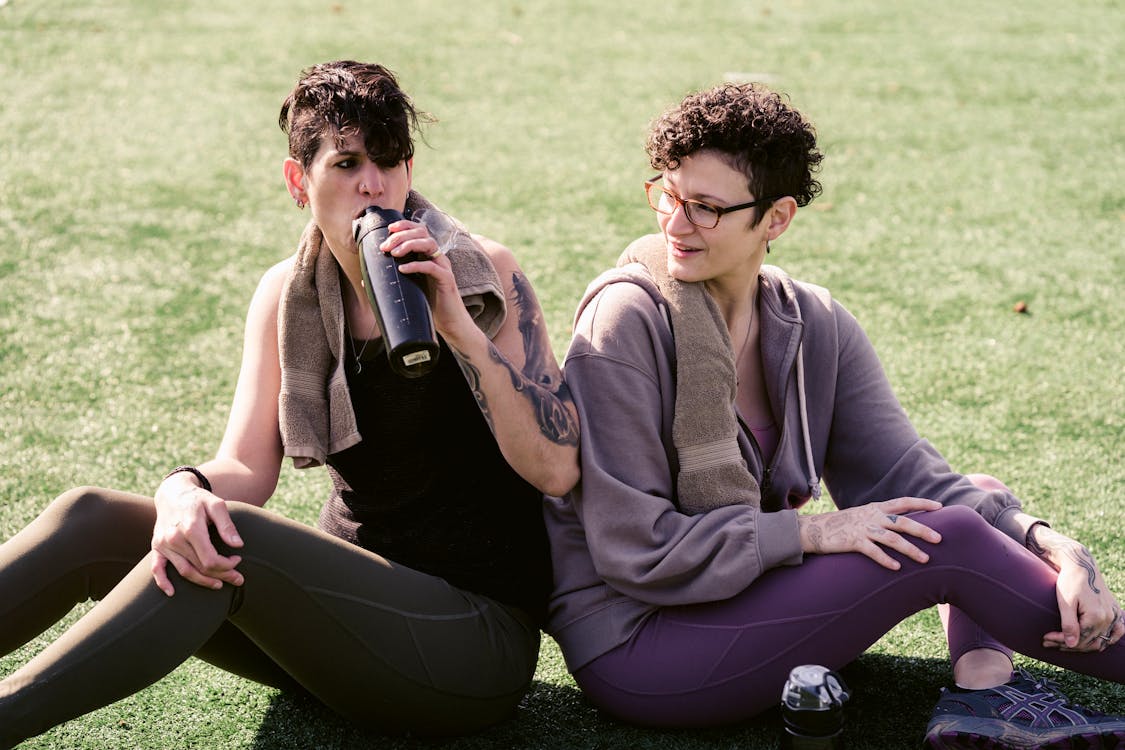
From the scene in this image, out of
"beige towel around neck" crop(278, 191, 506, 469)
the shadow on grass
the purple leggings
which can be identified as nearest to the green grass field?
the shadow on grass

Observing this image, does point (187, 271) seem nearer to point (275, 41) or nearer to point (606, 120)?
point (606, 120)

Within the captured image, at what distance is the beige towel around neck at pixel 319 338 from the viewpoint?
9.20ft

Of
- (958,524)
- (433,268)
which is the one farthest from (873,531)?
(433,268)

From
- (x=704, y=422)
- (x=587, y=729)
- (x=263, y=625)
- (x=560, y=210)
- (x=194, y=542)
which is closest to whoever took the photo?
(x=194, y=542)

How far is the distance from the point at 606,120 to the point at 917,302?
117 inches

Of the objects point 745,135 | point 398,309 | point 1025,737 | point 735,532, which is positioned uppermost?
point 745,135

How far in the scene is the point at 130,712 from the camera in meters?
3.02

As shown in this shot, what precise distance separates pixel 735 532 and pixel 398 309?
89 cm

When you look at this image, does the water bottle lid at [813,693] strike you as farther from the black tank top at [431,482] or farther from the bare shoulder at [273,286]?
the bare shoulder at [273,286]

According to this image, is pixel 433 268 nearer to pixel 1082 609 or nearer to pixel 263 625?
pixel 263 625

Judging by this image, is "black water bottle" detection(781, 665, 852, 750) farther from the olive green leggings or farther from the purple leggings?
the olive green leggings

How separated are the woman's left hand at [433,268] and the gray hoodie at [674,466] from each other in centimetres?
36

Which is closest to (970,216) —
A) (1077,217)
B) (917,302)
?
(1077,217)

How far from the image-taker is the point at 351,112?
8.88ft
